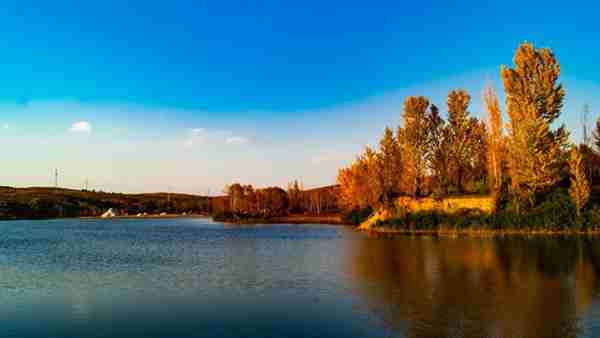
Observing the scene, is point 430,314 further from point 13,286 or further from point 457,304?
point 13,286

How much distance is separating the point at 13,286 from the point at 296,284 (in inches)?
491

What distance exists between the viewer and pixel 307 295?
55.6ft

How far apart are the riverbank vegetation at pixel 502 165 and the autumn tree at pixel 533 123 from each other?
0.10 metres

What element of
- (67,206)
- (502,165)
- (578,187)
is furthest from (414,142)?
(67,206)

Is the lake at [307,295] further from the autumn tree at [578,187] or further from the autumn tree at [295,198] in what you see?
the autumn tree at [295,198]

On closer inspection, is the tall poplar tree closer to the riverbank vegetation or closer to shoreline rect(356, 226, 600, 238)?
the riverbank vegetation

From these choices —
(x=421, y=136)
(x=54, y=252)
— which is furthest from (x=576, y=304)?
(x=421, y=136)

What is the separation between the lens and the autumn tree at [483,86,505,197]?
4740cm

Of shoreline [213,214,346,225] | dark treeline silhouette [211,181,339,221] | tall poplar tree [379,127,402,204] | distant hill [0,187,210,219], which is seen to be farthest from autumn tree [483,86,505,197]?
distant hill [0,187,210,219]

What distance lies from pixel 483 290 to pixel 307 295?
23.2 feet

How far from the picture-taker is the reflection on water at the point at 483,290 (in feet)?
40.0

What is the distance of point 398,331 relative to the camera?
11.7m

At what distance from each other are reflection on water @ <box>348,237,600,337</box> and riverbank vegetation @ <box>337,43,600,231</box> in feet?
47.6

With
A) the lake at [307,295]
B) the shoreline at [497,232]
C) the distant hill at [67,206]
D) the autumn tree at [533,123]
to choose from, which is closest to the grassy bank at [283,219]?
the shoreline at [497,232]
